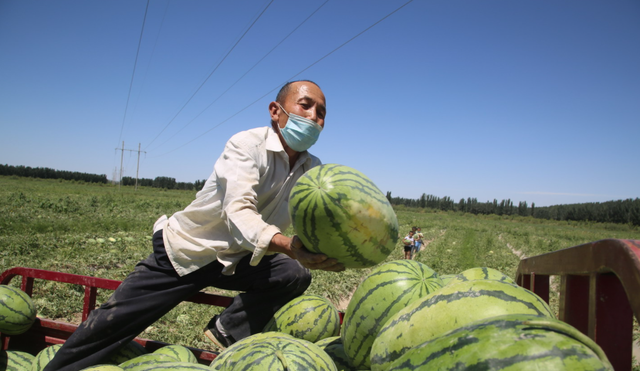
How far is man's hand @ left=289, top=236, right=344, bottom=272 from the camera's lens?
6.56 ft

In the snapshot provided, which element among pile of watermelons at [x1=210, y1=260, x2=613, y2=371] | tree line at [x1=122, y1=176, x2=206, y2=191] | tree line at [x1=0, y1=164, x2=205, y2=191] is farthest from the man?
tree line at [x1=122, y1=176, x2=206, y2=191]

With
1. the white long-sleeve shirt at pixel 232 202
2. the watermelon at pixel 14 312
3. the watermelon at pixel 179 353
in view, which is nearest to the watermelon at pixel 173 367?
the watermelon at pixel 179 353

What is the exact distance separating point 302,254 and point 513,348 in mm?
1350

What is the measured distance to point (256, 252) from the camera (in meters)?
2.17

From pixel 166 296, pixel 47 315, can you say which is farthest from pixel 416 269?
pixel 47 315

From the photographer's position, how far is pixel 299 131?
8.74ft

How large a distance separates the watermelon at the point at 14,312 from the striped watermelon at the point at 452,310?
2866 millimetres

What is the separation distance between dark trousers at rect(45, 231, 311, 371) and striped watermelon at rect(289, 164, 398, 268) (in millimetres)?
893

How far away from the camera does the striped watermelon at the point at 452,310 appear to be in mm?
1112

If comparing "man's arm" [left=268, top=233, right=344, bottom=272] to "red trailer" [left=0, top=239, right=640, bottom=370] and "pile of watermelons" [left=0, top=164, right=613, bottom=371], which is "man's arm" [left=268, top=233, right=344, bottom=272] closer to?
"pile of watermelons" [left=0, top=164, right=613, bottom=371]

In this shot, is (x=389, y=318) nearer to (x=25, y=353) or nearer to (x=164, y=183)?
(x=25, y=353)

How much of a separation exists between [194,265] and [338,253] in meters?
1.28

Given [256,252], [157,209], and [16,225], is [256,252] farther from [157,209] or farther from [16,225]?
[157,209]

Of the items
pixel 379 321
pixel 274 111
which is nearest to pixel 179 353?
pixel 379 321
